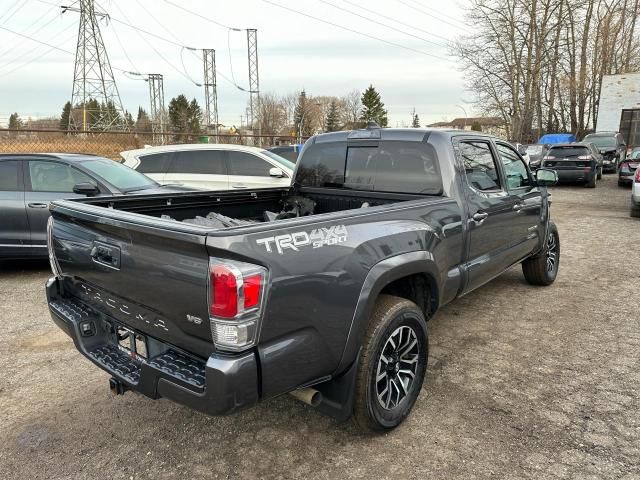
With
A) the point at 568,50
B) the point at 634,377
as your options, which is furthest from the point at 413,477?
the point at 568,50

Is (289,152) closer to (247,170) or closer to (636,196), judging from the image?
(247,170)

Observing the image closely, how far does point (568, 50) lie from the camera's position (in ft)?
117

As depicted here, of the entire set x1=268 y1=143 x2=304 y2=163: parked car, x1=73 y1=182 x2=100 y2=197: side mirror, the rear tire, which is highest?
x1=268 y1=143 x2=304 y2=163: parked car

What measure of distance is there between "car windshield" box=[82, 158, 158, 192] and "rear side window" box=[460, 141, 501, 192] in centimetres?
446

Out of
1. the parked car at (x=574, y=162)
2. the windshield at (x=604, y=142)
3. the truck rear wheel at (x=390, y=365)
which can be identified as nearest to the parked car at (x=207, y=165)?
the truck rear wheel at (x=390, y=365)

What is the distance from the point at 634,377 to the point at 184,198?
147 inches

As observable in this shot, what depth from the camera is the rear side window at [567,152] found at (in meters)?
17.0

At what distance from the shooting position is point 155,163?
9227mm

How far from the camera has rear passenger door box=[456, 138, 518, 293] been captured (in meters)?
3.78

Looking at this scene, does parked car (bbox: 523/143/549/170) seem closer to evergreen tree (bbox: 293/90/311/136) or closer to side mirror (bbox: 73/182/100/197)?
side mirror (bbox: 73/182/100/197)

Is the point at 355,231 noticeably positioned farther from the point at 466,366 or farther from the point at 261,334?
the point at 466,366

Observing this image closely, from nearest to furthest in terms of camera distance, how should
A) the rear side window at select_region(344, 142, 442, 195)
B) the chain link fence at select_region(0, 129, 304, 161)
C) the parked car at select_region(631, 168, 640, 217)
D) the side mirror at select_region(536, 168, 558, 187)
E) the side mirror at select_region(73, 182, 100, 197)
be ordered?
the rear side window at select_region(344, 142, 442, 195) < the side mirror at select_region(536, 168, 558, 187) < the side mirror at select_region(73, 182, 100, 197) < the parked car at select_region(631, 168, 640, 217) < the chain link fence at select_region(0, 129, 304, 161)

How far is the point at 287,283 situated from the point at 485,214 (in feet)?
7.76

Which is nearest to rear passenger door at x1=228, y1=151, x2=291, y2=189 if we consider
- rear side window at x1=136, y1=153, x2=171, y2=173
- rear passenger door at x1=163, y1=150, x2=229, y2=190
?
rear passenger door at x1=163, y1=150, x2=229, y2=190
